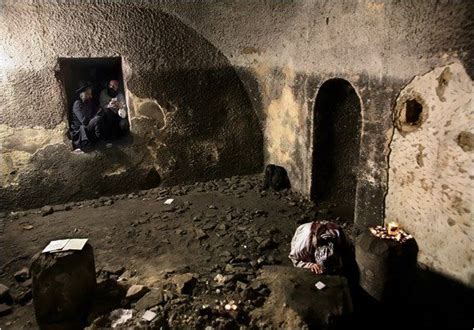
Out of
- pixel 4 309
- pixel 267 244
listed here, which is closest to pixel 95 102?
pixel 4 309

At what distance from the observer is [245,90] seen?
236 inches

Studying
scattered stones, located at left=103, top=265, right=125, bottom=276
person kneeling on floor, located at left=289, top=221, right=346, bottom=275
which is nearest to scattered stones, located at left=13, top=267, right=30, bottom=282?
scattered stones, located at left=103, top=265, right=125, bottom=276

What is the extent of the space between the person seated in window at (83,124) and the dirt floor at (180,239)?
974 mm

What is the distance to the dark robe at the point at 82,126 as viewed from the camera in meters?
5.40

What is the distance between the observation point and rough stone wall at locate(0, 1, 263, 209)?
4871mm

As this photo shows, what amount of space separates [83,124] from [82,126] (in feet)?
0.14

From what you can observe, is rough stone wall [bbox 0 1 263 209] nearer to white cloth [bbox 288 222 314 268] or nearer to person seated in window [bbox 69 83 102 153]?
person seated in window [bbox 69 83 102 153]

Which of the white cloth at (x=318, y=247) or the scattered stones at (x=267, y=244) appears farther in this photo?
the scattered stones at (x=267, y=244)

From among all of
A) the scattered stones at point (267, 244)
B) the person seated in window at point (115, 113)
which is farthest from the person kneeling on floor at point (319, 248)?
the person seated in window at point (115, 113)

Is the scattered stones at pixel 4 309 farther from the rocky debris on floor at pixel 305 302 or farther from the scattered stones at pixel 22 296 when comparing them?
the rocky debris on floor at pixel 305 302

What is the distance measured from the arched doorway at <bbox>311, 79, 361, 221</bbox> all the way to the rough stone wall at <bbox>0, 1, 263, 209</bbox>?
1.56 metres

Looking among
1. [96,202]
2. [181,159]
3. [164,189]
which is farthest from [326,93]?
[96,202]

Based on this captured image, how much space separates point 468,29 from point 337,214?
2767mm

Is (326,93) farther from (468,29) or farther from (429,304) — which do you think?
(429,304)
